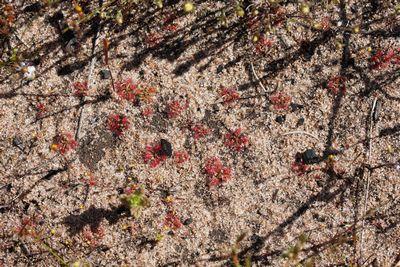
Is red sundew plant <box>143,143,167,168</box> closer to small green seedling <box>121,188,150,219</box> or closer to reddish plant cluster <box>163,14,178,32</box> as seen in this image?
small green seedling <box>121,188,150,219</box>

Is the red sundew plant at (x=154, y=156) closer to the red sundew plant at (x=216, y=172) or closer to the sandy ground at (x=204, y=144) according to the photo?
the sandy ground at (x=204, y=144)

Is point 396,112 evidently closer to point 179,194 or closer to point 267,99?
point 267,99

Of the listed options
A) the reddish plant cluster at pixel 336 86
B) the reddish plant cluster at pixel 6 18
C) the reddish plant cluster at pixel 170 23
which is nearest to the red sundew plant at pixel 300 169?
the reddish plant cluster at pixel 336 86

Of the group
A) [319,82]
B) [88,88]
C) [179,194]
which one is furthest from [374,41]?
[88,88]

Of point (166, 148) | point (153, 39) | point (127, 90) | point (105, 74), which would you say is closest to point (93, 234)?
point (166, 148)

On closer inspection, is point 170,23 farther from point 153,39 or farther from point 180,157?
point 180,157

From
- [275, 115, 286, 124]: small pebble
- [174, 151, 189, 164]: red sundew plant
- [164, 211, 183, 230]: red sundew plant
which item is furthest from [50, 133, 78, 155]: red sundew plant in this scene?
[275, 115, 286, 124]: small pebble

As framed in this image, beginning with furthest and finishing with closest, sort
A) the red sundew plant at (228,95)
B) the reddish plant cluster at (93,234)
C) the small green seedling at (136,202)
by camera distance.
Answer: the red sundew plant at (228,95) < the reddish plant cluster at (93,234) < the small green seedling at (136,202)
